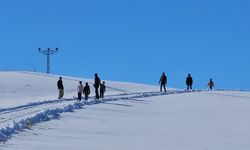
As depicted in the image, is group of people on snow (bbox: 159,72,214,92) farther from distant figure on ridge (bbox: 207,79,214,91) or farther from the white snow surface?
the white snow surface

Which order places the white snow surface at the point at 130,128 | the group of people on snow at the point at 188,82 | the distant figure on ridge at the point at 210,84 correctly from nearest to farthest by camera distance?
1. the white snow surface at the point at 130,128
2. the group of people on snow at the point at 188,82
3. the distant figure on ridge at the point at 210,84

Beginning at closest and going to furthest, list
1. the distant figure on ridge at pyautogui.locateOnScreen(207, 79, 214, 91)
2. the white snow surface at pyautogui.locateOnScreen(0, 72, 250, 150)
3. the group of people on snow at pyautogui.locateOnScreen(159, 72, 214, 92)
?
the white snow surface at pyautogui.locateOnScreen(0, 72, 250, 150) → the group of people on snow at pyautogui.locateOnScreen(159, 72, 214, 92) → the distant figure on ridge at pyautogui.locateOnScreen(207, 79, 214, 91)

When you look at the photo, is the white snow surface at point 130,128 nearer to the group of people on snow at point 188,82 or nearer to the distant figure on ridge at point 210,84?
the group of people on snow at point 188,82

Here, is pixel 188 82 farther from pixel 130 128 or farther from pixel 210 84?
pixel 130 128

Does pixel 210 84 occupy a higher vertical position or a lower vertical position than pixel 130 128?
Result: higher

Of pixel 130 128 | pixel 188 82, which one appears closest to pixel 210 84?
pixel 188 82

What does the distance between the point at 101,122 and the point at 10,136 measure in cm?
662

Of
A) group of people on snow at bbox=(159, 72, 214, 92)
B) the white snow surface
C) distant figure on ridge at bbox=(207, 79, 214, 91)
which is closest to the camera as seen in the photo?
the white snow surface

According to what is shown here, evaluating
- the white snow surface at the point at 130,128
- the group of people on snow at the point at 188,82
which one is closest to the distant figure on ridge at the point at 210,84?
the group of people on snow at the point at 188,82

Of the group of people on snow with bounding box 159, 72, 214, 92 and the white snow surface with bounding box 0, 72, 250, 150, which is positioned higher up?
the group of people on snow with bounding box 159, 72, 214, 92

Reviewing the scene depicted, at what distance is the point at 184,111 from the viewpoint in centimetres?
2870

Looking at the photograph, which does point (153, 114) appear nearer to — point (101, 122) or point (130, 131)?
point (101, 122)

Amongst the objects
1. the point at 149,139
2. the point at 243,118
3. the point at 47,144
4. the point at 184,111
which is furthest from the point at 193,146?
the point at 184,111

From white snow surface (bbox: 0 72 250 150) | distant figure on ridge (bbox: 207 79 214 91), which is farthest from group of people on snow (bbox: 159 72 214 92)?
white snow surface (bbox: 0 72 250 150)
